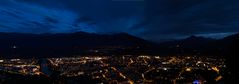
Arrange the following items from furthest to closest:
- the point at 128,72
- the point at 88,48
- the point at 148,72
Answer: the point at 88,48 < the point at 128,72 < the point at 148,72

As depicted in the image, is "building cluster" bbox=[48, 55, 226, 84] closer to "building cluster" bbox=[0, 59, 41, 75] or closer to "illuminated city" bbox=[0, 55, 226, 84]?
"illuminated city" bbox=[0, 55, 226, 84]

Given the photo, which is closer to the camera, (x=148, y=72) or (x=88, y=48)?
(x=148, y=72)

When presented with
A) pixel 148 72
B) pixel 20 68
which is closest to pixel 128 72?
pixel 148 72

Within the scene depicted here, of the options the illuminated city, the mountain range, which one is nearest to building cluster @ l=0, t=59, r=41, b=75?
the illuminated city

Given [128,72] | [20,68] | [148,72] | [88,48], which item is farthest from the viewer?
[88,48]

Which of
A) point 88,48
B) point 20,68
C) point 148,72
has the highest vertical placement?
point 88,48

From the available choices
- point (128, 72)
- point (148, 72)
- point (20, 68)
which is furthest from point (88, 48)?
point (148, 72)

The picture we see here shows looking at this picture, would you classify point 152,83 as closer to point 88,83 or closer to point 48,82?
point 88,83

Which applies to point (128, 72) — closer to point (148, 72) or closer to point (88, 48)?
point (148, 72)

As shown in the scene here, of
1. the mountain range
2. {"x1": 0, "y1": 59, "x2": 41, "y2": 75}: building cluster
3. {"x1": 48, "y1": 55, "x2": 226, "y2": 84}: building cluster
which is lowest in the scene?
{"x1": 48, "y1": 55, "x2": 226, "y2": 84}: building cluster

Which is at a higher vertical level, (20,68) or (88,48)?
(88,48)

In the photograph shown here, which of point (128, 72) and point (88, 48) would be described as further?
point (88, 48)
